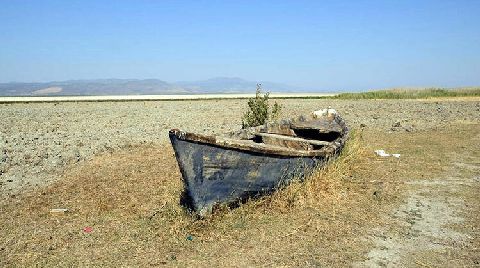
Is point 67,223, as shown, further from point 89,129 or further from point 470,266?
point 89,129

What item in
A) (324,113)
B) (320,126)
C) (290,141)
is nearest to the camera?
(290,141)

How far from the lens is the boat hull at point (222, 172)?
22.6 feet

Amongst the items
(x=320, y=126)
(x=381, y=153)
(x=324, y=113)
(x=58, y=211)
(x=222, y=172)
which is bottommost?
(x=58, y=211)

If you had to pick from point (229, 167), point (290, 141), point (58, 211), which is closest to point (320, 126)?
point (290, 141)

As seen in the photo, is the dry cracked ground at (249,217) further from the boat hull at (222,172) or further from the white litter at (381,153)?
the white litter at (381,153)

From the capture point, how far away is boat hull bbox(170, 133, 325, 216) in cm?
688

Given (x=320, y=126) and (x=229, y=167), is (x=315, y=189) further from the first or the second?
(x=320, y=126)

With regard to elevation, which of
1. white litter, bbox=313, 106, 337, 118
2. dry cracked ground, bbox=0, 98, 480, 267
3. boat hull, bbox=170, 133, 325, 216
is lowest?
dry cracked ground, bbox=0, 98, 480, 267

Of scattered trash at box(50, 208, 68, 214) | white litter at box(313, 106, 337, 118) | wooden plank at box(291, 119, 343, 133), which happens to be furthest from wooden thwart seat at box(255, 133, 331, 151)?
scattered trash at box(50, 208, 68, 214)

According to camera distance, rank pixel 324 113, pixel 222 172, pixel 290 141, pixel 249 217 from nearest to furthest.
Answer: pixel 222 172 → pixel 249 217 → pixel 290 141 → pixel 324 113

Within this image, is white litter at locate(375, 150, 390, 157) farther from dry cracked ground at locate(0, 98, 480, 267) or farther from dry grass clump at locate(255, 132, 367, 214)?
dry grass clump at locate(255, 132, 367, 214)

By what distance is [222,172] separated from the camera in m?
7.08

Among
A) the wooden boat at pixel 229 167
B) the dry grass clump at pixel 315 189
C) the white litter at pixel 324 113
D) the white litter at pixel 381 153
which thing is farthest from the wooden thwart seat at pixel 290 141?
the white litter at pixel 324 113

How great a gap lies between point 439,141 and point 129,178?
11.7 meters
